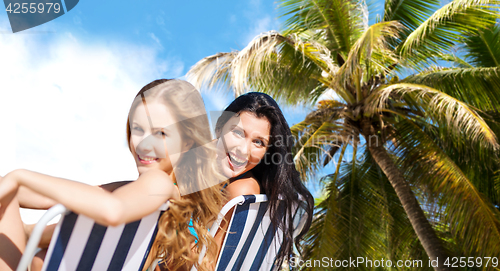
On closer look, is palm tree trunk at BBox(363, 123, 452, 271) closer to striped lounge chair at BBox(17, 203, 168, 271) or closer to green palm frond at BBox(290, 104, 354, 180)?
green palm frond at BBox(290, 104, 354, 180)

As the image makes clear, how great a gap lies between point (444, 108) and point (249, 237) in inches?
248

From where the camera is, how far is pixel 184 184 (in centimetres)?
182

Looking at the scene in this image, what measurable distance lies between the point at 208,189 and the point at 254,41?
5.42 meters

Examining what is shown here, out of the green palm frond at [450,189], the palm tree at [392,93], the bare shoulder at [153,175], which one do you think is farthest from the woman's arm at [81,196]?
the green palm frond at [450,189]

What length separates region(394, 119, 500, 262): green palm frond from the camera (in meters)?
6.03

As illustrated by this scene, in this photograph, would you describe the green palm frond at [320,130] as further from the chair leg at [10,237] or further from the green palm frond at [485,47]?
the chair leg at [10,237]

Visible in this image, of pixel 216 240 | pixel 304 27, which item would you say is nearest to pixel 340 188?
pixel 304 27

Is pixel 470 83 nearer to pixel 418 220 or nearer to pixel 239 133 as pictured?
pixel 418 220

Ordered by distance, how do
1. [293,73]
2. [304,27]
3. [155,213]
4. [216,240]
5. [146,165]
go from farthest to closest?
[304,27], [293,73], [216,240], [146,165], [155,213]

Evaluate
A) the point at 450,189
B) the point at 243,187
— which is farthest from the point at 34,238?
the point at 450,189

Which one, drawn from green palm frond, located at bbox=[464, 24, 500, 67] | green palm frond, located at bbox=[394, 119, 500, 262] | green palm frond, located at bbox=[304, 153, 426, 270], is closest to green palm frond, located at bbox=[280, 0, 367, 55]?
green palm frond, located at bbox=[394, 119, 500, 262]

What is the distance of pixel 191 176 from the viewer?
185cm

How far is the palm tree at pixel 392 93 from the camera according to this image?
660 centimetres

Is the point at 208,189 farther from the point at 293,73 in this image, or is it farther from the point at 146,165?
the point at 293,73
